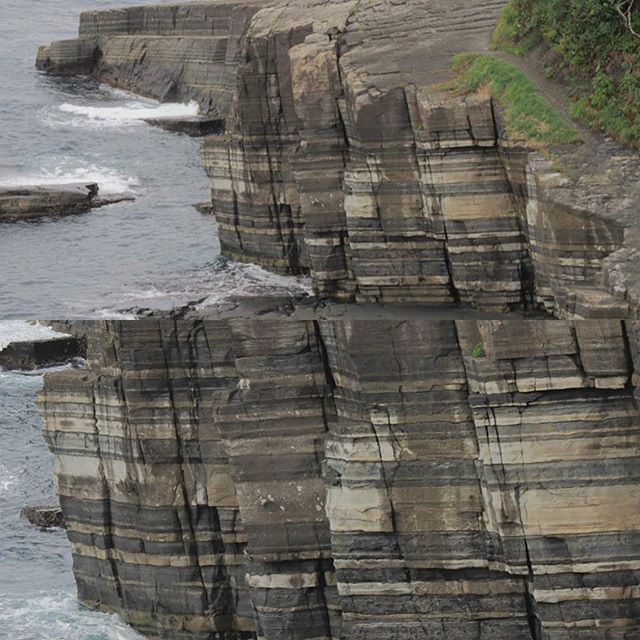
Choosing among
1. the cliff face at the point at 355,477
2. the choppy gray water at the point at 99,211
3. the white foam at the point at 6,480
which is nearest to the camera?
the cliff face at the point at 355,477

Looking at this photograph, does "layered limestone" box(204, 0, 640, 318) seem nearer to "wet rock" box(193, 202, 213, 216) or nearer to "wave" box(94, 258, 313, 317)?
"wave" box(94, 258, 313, 317)

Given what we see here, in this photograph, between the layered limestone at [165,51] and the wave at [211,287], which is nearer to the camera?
the wave at [211,287]

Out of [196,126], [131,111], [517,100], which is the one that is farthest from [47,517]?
[131,111]

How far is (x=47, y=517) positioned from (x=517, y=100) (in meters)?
15.1

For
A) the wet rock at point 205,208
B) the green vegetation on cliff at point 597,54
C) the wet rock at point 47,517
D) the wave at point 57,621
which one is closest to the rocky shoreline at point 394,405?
the wave at point 57,621

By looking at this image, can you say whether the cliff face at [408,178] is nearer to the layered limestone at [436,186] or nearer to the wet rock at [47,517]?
the layered limestone at [436,186]

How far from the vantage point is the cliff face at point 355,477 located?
3472 cm

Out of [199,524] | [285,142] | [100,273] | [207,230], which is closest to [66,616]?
[199,524]

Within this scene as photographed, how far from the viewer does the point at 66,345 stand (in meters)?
55.8

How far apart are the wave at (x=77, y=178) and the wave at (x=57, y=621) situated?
102 ft

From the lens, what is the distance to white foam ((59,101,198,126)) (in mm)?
87062

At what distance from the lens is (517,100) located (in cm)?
3906

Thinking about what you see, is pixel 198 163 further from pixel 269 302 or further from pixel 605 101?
pixel 605 101

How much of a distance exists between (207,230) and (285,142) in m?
12.9
